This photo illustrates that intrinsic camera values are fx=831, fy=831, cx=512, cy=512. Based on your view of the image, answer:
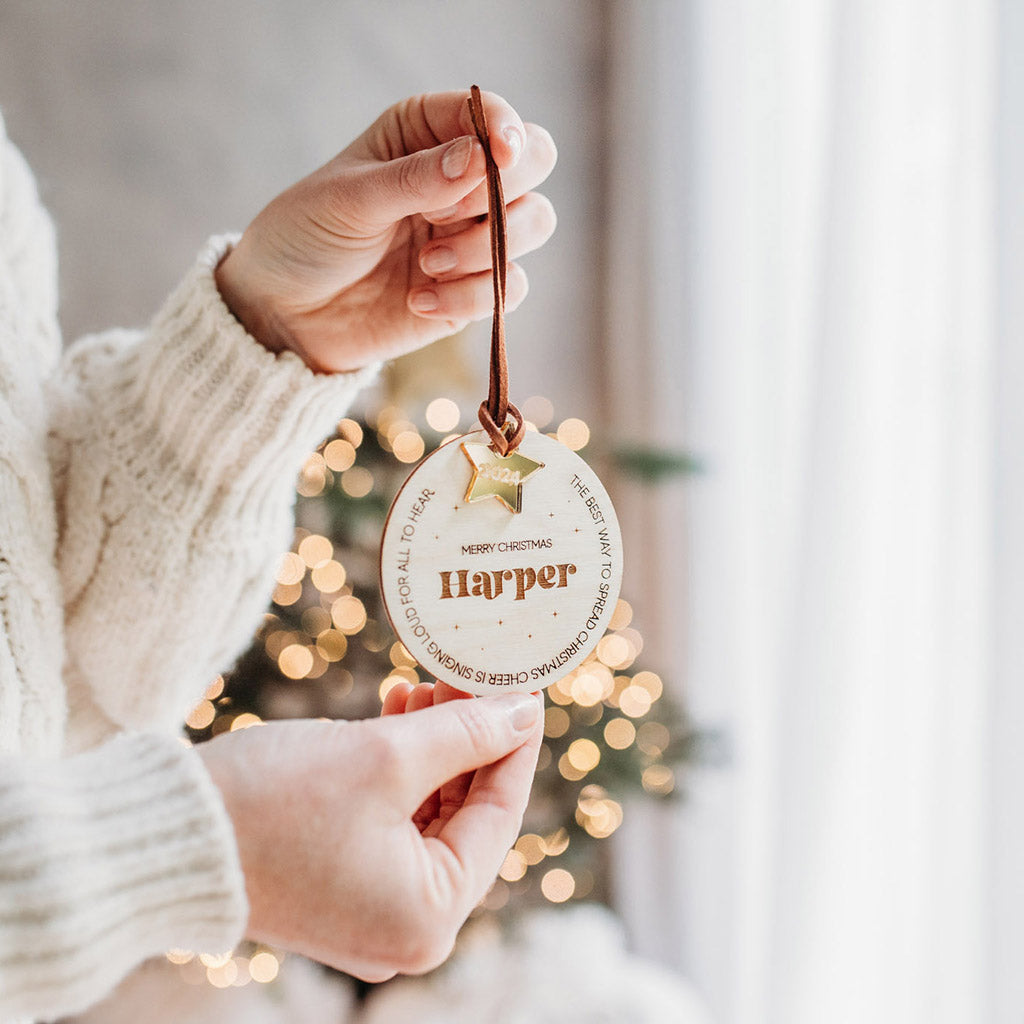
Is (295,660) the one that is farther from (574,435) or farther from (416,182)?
(416,182)

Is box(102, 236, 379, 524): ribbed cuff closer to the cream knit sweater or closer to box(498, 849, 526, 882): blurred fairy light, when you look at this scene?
the cream knit sweater

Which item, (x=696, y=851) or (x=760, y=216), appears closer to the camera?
(x=760, y=216)

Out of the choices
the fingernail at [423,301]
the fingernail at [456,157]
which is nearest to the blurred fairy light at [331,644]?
the fingernail at [423,301]

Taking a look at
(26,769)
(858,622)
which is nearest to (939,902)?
(858,622)

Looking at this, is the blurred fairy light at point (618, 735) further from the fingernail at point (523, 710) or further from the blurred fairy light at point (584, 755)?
the fingernail at point (523, 710)

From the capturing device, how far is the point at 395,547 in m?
0.49

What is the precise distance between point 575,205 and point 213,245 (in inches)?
58.2

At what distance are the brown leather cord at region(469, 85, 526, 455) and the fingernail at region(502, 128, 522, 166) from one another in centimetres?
1

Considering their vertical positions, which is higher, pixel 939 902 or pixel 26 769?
pixel 26 769

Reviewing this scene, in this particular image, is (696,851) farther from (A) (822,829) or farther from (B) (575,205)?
(B) (575,205)

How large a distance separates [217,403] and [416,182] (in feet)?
0.80

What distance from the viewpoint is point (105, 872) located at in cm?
40

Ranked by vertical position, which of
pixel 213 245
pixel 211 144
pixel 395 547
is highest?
pixel 211 144

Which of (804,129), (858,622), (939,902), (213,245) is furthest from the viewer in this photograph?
(804,129)
